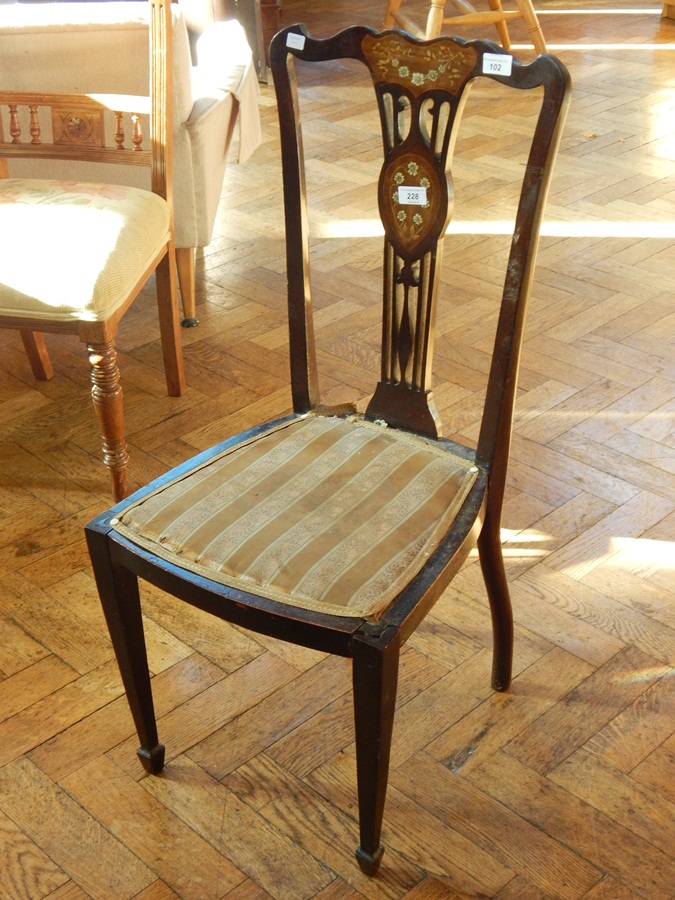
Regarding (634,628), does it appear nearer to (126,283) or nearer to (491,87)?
(126,283)

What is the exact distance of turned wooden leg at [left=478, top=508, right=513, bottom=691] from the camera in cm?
132

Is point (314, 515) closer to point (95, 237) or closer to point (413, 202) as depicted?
point (413, 202)

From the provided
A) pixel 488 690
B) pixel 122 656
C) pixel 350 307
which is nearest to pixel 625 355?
pixel 350 307

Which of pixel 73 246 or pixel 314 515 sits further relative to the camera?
pixel 73 246

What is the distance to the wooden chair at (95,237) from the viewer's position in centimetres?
168

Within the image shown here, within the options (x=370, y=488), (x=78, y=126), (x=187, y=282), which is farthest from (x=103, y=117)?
(x=370, y=488)

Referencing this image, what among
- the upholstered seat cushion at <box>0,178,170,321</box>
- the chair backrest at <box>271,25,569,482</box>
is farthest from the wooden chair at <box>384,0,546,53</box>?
the chair backrest at <box>271,25,569,482</box>

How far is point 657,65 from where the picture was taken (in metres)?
4.71

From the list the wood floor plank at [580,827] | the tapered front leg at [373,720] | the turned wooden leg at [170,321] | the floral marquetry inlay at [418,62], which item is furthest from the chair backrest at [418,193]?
the turned wooden leg at [170,321]

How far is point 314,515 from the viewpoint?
3.83ft

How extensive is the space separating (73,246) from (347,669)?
84 centimetres

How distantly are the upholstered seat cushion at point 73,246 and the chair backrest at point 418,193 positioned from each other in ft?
1.52

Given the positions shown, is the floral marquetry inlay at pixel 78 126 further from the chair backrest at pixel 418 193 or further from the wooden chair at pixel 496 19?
the wooden chair at pixel 496 19

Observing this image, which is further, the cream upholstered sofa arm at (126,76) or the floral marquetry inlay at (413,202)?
the cream upholstered sofa arm at (126,76)
